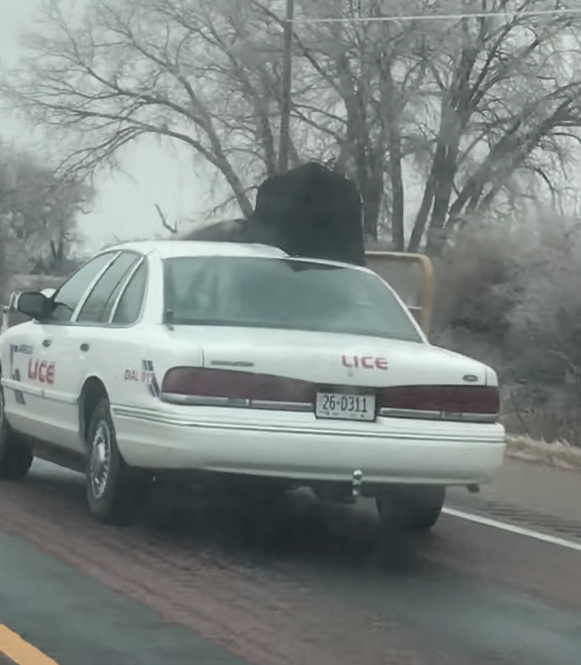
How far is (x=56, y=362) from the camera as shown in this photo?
386 inches

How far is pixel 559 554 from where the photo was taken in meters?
9.04

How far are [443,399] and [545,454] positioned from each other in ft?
17.5

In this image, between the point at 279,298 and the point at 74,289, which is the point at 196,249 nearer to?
the point at 279,298

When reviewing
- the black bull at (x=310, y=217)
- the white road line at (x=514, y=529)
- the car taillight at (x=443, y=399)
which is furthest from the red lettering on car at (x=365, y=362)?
the black bull at (x=310, y=217)

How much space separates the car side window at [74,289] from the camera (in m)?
10.2

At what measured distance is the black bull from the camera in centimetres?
1227

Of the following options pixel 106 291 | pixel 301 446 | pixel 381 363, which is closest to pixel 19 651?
pixel 301 446

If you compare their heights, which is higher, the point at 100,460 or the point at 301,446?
the point at 301,446

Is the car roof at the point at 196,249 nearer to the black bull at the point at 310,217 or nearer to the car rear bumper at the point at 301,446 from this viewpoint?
the car rear bumper at the point at 301,446

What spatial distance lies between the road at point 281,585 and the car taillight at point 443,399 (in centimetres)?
79

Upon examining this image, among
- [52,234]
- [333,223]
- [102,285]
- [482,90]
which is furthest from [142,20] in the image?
[102,285]

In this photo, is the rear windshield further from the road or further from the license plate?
the road

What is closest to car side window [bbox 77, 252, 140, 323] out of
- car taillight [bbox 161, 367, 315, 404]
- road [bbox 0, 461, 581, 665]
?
road [bbox 0, 461, 581, 665]

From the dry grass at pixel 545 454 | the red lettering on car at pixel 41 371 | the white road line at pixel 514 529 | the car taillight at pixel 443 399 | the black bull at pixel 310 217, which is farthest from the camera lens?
the dry grass at pixel 545 454
